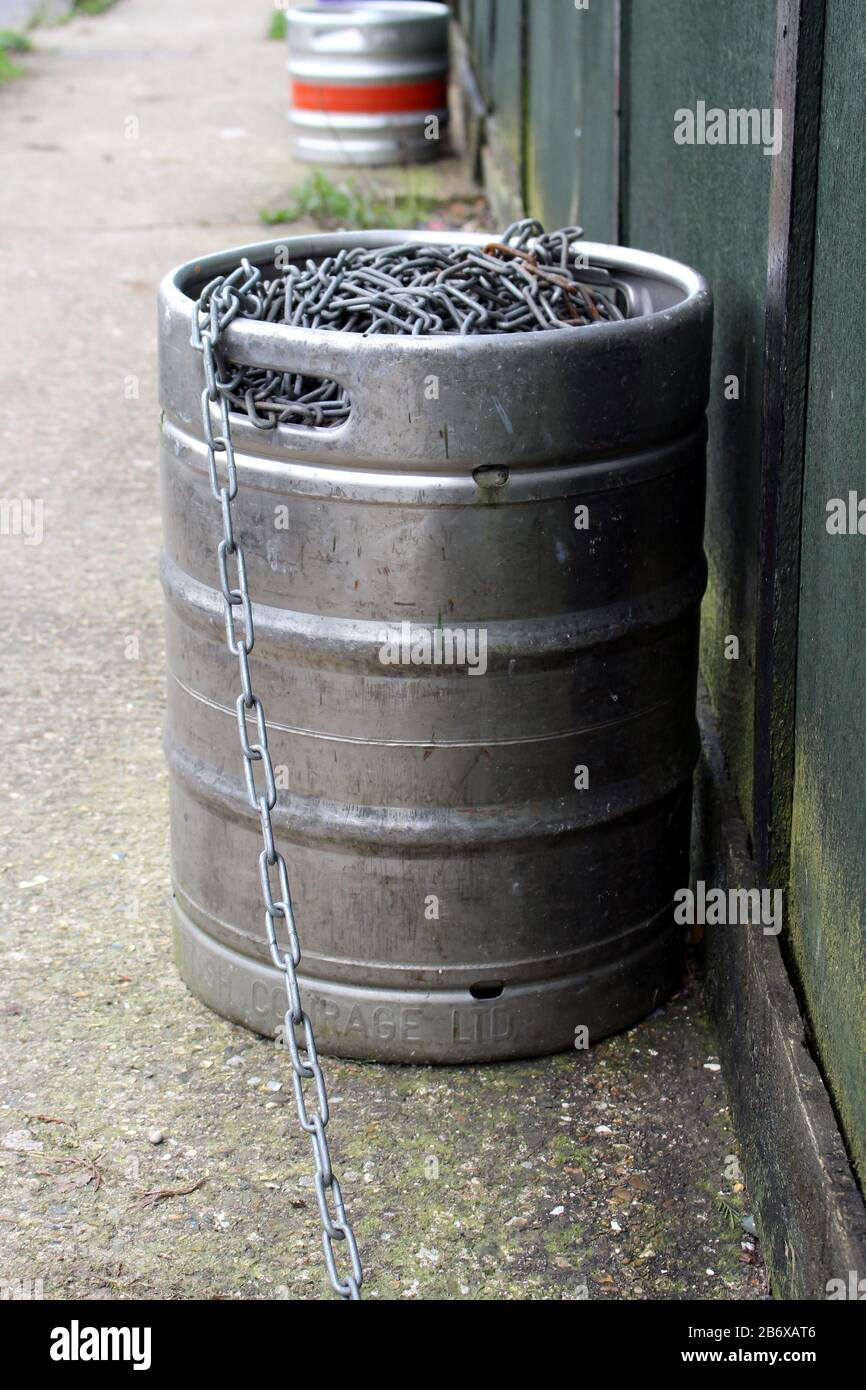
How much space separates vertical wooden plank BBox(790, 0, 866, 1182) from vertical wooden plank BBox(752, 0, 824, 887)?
29mm

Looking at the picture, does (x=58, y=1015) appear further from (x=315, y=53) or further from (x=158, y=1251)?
(x=315, y=53)

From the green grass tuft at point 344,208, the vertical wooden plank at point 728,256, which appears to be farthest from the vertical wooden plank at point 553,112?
the vertical wooden plank at point 728,256

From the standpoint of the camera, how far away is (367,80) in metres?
9.71

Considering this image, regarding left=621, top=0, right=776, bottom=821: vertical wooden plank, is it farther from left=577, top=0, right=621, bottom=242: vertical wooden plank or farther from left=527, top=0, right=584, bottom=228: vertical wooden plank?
left=527, top=0, right=584, bottom=228: vertical wooden plank

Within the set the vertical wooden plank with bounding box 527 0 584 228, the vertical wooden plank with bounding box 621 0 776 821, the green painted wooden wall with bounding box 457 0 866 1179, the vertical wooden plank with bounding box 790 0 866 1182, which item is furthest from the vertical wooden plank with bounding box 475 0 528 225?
the vertical wooden plank with bounding box 790 0 866 1182

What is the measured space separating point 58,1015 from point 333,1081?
55cm

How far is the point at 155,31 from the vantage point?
50.6ft

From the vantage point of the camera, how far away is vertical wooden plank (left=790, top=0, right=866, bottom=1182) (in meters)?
2.21

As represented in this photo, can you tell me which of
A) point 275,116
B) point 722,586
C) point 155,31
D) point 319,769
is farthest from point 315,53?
point 319,769

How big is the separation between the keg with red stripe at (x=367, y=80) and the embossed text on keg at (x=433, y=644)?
311 inches

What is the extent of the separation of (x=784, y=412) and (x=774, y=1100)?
1019 millimetres

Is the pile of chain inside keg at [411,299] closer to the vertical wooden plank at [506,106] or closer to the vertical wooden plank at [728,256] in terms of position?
the vertical wooden plank at [728,256]

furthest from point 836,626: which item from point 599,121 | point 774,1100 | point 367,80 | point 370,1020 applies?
point 367,80

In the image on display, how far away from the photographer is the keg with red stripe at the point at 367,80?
966 centimetres
